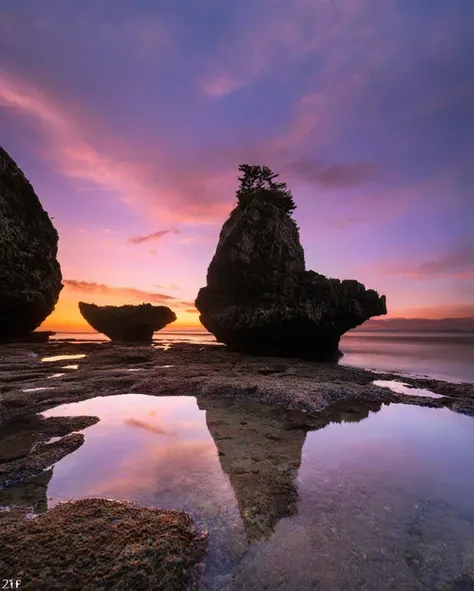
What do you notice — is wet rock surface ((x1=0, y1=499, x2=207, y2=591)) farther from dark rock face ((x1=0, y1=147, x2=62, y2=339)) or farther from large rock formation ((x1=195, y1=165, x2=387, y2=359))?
dark rock face ((x1=0, y1=147, x2=62, y2=339))

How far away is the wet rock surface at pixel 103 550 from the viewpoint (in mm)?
3188

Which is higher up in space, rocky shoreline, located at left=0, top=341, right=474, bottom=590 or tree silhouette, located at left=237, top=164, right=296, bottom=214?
tree silhouette, located at left=237, top=164, right=296, bottom=214

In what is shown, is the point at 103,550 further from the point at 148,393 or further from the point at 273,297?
the point at 273,297

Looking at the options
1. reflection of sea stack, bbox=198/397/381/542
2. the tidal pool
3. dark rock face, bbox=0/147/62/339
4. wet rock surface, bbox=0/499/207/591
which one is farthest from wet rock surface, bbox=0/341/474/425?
dark rock face, bbox=0/147/62/339

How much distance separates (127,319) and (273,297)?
1071 inches

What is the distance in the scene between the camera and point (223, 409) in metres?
10.8

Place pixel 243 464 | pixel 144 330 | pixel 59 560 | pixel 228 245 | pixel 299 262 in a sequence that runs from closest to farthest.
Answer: pixel 59 560 → pixel 243 464 → pixel 228 245 → pixel 299 262 → pixel 144 330

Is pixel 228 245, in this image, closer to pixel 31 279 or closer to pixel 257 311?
pixel 257 311

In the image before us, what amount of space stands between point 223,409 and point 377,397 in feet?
22.4

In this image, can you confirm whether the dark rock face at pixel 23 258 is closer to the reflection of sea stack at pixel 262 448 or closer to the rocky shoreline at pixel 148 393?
the rocky shoreline at pixel 148 393

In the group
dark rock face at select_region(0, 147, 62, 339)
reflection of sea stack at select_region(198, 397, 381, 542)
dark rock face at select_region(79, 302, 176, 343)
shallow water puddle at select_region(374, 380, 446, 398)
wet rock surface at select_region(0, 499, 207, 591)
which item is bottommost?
shallow water puddle at select_region(374, 380, 446, 398)

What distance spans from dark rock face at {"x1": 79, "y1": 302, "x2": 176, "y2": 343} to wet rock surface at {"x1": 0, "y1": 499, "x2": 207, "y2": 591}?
4426 cm

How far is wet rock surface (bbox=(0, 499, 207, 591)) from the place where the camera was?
3.19 meters

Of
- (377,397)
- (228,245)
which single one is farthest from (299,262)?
(377,397)
